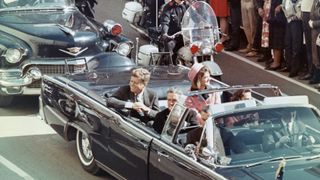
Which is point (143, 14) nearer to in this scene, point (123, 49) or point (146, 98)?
point (123, 49)

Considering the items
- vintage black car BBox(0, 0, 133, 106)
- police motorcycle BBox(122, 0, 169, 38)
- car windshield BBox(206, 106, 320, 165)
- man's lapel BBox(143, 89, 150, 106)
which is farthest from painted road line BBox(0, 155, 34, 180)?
police motorcycle BBox(122, 0, 169, 38)

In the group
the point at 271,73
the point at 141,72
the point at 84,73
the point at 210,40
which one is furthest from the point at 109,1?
the point at 141,72

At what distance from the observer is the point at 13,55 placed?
10938 mm

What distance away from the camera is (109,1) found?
67.5 ft

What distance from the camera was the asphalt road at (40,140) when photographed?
884 centimetres

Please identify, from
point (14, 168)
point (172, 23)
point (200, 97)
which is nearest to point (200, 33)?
point (172, 23)

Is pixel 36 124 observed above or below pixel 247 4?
below

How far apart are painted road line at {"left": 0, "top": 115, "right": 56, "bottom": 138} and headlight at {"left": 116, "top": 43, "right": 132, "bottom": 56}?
1.77 meters

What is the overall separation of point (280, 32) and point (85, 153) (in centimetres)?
589

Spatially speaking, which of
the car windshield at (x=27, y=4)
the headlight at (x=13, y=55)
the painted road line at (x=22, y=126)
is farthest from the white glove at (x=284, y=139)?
the car windshield at (x=27, y=4)

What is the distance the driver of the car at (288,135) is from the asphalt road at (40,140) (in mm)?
2623

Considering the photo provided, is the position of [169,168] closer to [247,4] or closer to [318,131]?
[318,131]

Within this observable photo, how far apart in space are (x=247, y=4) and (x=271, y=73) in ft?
5.56

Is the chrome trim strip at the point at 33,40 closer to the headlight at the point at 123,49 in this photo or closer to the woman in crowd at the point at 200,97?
the headlight at the point at 123,49
